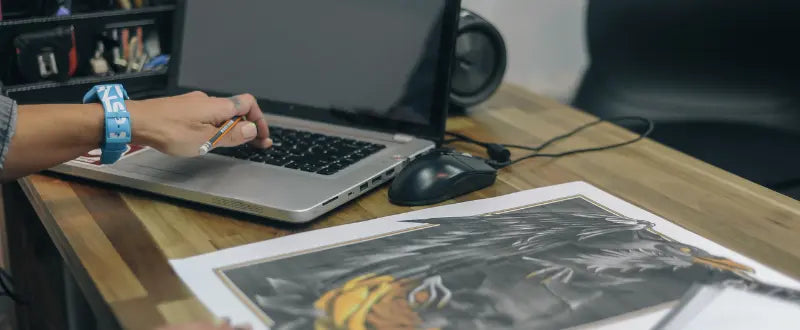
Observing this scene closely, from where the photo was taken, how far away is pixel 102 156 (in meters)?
0.74

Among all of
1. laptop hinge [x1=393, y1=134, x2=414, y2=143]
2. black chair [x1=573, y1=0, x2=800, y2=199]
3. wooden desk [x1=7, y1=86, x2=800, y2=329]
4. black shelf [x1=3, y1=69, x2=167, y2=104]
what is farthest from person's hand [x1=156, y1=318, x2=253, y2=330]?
black chair [x1=573, y1=0, x2=800, y2=199]

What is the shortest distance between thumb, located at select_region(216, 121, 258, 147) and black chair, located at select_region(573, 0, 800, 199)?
799 mm

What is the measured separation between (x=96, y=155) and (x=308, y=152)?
0.74ft

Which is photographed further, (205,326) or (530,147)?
(530,147)

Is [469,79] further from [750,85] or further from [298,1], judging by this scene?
[750,85]

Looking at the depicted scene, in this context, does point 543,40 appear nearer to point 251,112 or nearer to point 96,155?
point 251,112

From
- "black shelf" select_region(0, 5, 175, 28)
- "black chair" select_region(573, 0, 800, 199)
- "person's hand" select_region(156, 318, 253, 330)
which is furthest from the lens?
"black chair" select_region(573, 0, 800, 199)

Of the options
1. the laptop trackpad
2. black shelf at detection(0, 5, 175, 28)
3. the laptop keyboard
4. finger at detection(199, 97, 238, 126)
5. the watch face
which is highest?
black shelf at detection(0, 5, 175, 28)

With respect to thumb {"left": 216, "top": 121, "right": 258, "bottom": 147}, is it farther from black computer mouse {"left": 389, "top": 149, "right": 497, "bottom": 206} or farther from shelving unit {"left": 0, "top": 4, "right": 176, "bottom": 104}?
shelving unit {"left": 0, "top": 4, "right": 176, "bottom": 104}

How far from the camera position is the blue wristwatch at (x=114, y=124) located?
722mm

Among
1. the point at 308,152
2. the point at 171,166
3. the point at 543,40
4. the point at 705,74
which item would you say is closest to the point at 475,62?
the point at 308,152

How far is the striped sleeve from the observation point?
679mm

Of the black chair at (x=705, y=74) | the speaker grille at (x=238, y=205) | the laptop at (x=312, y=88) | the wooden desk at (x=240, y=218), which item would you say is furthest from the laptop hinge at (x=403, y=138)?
the black chair at (x=705, y=74)

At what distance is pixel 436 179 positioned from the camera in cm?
73
